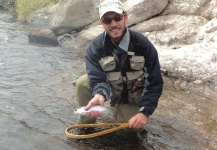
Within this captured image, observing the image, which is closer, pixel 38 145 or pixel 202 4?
pixel 38 145

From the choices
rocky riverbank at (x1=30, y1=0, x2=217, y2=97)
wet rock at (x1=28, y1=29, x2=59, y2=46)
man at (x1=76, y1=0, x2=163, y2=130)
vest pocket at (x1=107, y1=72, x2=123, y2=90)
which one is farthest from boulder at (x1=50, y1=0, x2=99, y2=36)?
vest pocket at (x1=107, y1=72, x2=123, y2=90)

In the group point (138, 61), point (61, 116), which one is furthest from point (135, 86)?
point (61, 116)

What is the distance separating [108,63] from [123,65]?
0.65ft

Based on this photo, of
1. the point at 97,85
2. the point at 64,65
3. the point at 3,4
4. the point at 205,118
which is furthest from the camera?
the point at 3,4

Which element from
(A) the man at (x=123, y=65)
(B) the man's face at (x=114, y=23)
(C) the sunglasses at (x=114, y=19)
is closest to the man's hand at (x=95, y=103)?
(A) the man at (x=123, y=65)

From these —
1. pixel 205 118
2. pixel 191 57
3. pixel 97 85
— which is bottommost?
pixel 205 118

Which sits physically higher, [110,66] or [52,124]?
[110,66]

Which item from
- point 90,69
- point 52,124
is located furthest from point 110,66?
point 52,124

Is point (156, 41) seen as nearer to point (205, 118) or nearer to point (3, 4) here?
point (205, 118)

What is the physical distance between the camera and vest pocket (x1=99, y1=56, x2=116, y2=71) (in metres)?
3.73

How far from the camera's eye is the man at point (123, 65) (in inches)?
141

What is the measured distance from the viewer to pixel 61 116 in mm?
4605

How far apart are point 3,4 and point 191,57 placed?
2134 cm

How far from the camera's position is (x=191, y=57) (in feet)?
22.2
